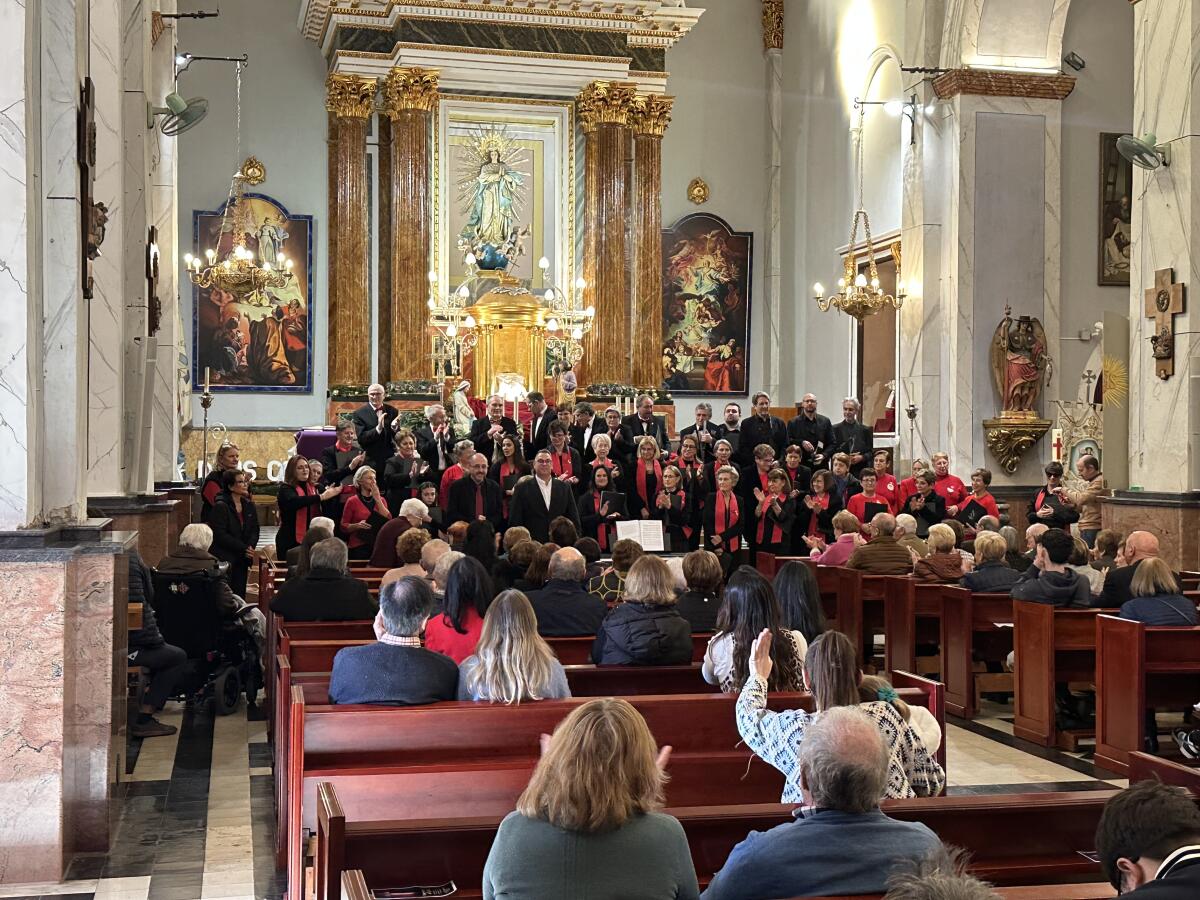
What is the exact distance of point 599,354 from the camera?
20.7m

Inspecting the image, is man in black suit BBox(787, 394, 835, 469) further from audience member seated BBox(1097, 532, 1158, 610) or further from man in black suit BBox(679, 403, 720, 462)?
audience member seated BBox(1097, 532, 1158, 610)

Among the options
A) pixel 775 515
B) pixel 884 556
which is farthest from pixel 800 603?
pixel 775 515

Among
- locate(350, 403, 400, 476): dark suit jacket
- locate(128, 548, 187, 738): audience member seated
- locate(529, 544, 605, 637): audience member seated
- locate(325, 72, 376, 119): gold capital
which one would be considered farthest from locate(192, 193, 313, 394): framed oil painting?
locate(529, 544, 605, 637): audience member seated

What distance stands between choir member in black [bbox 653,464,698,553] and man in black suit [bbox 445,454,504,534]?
1648mm

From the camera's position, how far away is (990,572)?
927 cm

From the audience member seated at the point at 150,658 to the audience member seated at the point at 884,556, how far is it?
4954 millimetres

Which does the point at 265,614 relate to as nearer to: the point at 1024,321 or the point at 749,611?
the point at 749,611

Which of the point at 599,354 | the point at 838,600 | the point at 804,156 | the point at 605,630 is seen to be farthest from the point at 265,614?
the point at 804,156

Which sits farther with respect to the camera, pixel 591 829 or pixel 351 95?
pixel 351 95

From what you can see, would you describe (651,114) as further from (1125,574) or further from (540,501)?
(1125,574)

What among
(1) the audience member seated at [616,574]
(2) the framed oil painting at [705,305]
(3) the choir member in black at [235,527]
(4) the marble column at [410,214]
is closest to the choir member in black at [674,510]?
(3) the choir member in black at [235,527]

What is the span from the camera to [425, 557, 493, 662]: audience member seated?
239 inches

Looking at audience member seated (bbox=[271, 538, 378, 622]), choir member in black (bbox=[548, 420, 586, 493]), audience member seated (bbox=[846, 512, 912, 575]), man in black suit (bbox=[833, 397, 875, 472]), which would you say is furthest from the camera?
man in black suit (bbox=[833, 397, 875, 472])

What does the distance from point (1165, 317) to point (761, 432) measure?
4.39 metres
